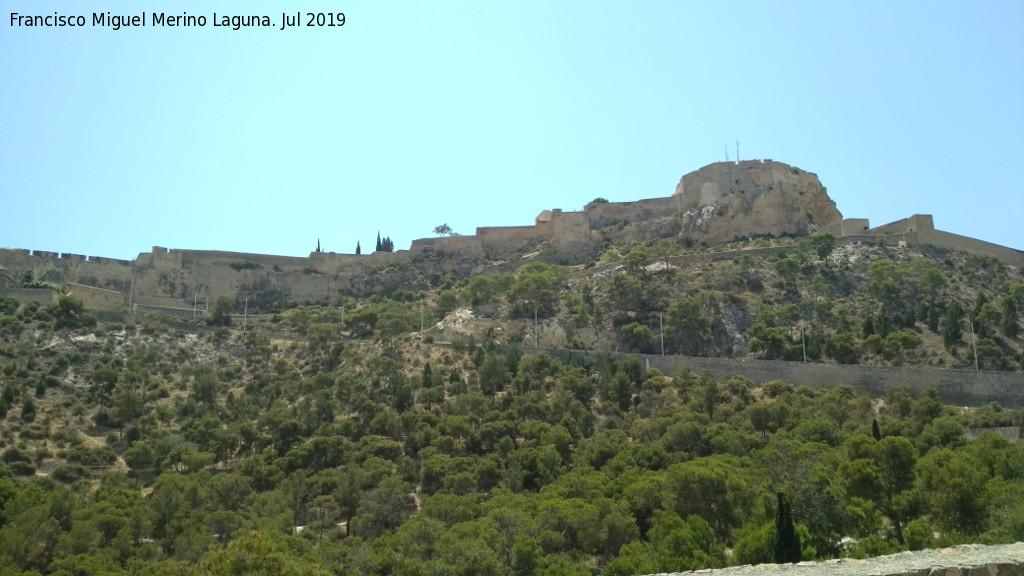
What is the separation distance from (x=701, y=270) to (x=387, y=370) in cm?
1916

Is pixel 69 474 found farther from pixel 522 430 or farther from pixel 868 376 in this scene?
pixel 868 376

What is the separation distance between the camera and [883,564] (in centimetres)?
1254

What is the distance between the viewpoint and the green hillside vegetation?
62.8 feet

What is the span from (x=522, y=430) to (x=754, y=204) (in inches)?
1158

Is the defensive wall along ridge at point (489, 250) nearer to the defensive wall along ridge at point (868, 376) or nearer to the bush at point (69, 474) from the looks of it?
the defensive wall along ridge at point (868, 376)

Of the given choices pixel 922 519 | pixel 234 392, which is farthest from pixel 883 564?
pixel 234 392

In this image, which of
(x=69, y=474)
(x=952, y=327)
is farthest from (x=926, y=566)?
(x=952, y=327)

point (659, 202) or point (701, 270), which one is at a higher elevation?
point (659, 202)

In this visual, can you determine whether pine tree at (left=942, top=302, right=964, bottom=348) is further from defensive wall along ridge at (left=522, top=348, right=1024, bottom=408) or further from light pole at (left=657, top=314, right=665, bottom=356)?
light pole at (left=657, top=314, right=665, bottom=356)

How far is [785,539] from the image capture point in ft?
54.3

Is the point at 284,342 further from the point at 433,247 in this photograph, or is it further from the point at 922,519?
the point at 922,519

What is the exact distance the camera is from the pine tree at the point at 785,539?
644 inches

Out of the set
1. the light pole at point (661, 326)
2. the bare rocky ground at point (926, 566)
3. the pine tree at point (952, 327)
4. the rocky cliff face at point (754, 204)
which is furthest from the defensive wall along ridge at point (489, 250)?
the bare rocky ground at point (926, 566)

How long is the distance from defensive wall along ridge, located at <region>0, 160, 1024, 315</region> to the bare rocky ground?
38807 mm
